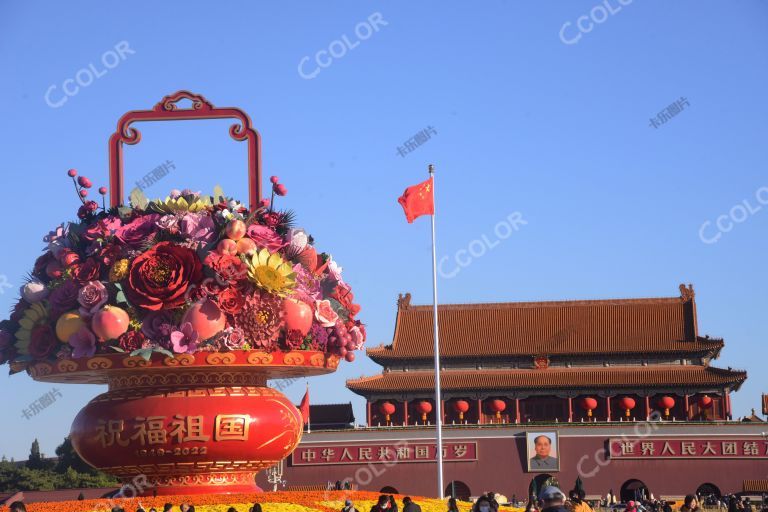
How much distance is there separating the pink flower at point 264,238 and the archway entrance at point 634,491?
99.8ft

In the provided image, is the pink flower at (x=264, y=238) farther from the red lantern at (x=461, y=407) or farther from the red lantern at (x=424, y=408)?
the red lantern at (x=424, y=408)

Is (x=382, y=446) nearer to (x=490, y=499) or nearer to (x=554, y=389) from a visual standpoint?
(x=554, y=389)

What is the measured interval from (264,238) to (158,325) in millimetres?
2408

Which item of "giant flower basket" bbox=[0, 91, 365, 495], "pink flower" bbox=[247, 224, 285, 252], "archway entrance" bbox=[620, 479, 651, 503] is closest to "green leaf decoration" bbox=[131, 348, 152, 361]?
"giant flower basket" bbox=[0, 91, 365, 495]

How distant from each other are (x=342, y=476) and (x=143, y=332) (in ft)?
105

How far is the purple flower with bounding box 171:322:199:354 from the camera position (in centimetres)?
2005

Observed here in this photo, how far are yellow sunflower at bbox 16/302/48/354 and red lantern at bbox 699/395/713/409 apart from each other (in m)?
39.9

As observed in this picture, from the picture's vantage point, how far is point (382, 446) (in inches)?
2045

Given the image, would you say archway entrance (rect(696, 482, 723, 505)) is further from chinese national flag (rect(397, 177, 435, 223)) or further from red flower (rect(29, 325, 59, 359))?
red flower (rect(29, 325, 59, 359))

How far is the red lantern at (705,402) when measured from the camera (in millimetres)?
55094

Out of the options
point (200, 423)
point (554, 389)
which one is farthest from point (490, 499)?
point (554, 389)

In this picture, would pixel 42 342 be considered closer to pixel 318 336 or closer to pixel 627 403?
pixel 318 336

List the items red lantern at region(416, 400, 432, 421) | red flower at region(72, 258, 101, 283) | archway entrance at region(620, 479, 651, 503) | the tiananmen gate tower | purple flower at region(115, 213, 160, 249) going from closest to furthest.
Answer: red flower at region(72, 258, 101, 283), purple flower at region(115, 213, 160, 249), archway entrance at region(620, 479, 651, 503), the tiananmen gate tower, red lantern at region(416, 400, 432, 421)

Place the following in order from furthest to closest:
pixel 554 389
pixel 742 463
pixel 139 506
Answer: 1. pixel 554 389
2. pixel 742 463
3. pixel 139 506
